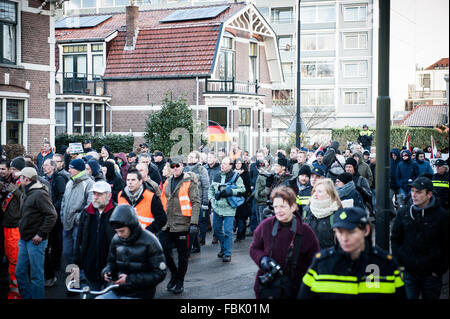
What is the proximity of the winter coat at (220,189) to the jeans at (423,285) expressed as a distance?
5.16 metres

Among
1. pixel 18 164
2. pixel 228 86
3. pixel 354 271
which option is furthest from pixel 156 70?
pixel 354 271

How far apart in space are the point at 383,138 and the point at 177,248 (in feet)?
13.6

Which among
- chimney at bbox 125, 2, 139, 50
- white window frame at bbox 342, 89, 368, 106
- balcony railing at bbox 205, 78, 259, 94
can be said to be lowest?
balcony railing at bbox 205, 78, 259, 94

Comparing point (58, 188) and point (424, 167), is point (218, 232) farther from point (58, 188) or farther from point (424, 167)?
point (424, 167)

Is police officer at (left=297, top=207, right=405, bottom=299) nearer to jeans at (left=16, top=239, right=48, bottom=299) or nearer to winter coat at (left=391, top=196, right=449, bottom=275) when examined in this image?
winter coat at (left=391, top=196, right=449, bottom=275)

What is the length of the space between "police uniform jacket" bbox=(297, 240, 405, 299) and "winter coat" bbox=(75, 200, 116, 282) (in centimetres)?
321

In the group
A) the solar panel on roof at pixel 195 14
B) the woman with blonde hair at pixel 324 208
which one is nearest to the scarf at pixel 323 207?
the woman with blonde hair at pixel 324 208

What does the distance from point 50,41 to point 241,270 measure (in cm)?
1442

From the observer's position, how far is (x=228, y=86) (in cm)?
3116

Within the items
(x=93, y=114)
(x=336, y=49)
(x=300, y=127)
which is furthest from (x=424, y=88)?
(x=300, y=127)

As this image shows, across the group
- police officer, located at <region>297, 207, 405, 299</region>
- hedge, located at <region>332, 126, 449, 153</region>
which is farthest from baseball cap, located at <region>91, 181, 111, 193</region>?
hedge, located at <region>332, 126, 449, 153</region>

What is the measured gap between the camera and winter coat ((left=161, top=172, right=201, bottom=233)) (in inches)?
346

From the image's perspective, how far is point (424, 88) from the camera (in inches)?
2458

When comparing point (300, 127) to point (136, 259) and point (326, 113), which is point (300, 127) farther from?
point (326, 113)
